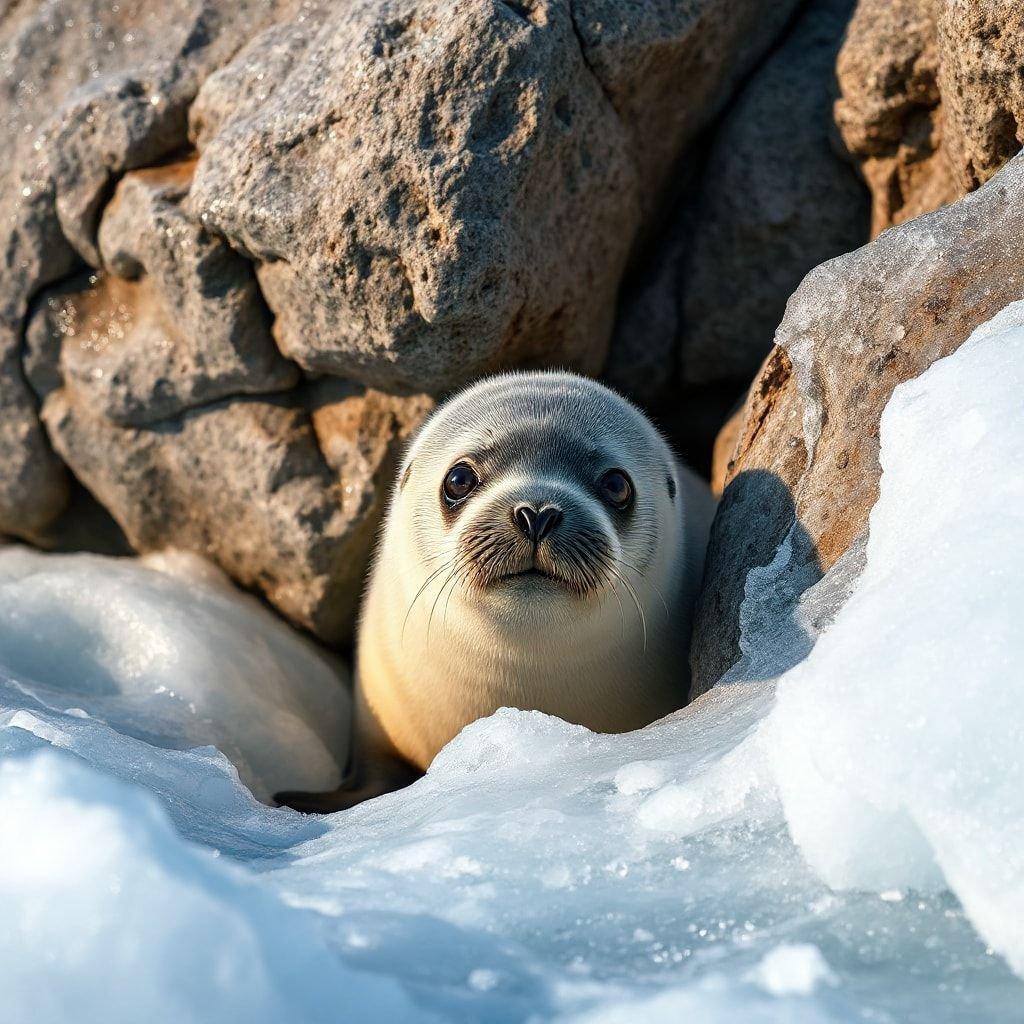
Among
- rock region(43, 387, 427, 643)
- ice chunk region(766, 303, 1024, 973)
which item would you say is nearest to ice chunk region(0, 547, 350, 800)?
rock region(43, 387, 427, 643)

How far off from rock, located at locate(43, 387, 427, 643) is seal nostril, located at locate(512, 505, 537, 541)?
1595 millimetres

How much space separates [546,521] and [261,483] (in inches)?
80.8

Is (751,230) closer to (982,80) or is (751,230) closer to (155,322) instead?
(982,80)

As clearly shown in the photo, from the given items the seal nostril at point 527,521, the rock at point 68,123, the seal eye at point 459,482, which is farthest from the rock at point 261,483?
the seal nostril at point 527,521

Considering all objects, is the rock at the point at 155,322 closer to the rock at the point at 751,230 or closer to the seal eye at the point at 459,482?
the seal eye at the point at 459,482

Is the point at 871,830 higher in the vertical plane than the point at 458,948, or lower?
higher

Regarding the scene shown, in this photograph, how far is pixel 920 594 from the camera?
A: 7.84 feet

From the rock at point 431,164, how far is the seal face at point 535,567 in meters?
0.39

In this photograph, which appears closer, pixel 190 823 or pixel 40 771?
pixel 40 771

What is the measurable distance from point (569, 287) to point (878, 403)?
181 cm

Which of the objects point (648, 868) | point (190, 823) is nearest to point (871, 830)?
point (648, 868)

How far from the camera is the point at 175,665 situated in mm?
4688

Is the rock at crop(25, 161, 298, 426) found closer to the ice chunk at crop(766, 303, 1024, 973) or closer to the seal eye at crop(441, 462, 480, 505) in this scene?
the seal eye at crop(441, 462, 480, 505)

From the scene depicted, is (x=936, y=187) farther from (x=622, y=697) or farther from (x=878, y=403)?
(x=622, y=697)
